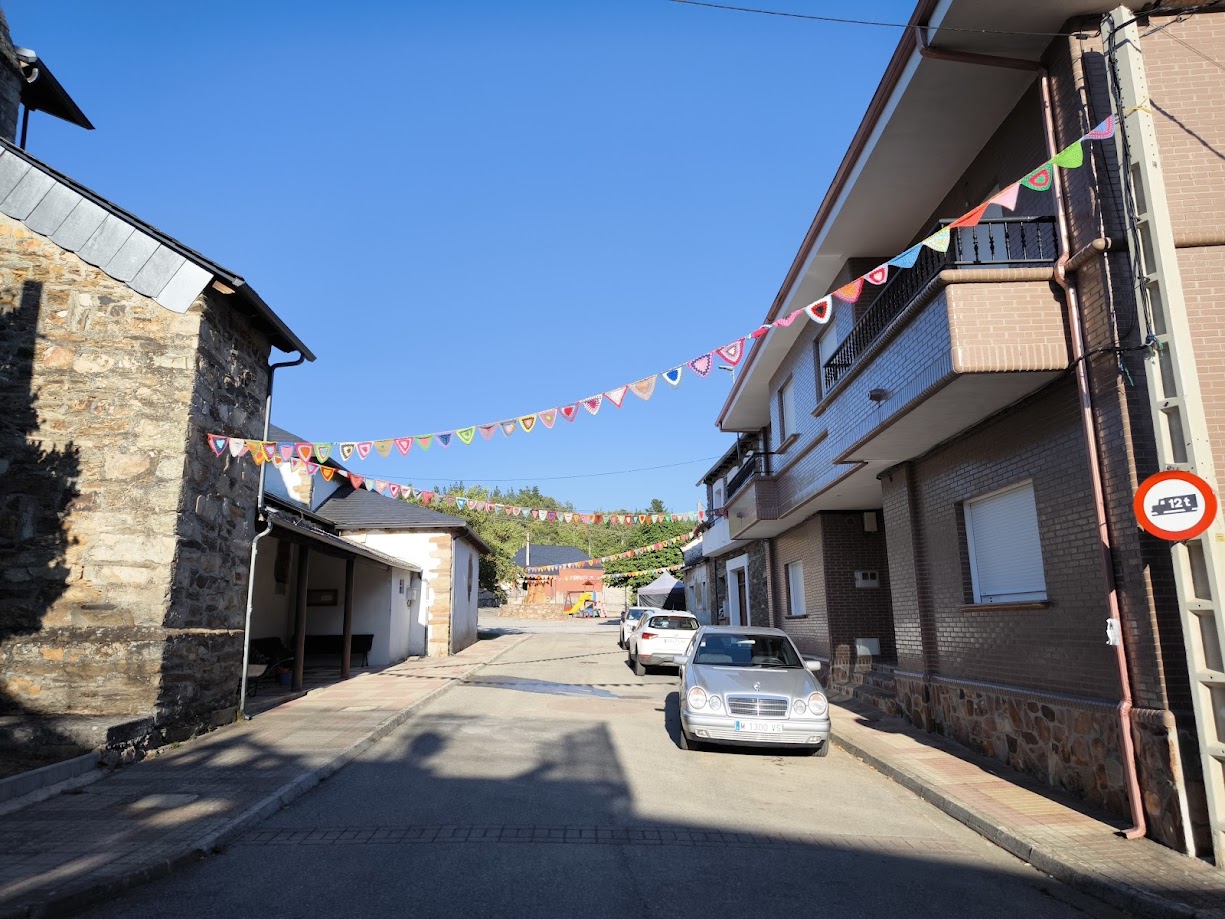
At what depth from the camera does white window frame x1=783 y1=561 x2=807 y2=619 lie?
17484 millimetres

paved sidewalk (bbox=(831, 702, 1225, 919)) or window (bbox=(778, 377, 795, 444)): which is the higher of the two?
window (bbox=(778, 377, 795, 444))

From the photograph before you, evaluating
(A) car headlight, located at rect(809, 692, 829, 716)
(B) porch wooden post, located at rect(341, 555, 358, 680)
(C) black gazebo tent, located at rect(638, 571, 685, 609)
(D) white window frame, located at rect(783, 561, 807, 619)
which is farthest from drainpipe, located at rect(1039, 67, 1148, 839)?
(C) black gazebo tent, located at rect(638, 571, 685, 609)

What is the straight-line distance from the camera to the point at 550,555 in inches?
3354

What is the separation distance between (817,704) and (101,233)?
10044mm

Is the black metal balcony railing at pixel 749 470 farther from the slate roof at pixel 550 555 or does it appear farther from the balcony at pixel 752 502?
the slate roof at pixel 550 555

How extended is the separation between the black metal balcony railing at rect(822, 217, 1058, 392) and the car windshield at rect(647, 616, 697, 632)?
998 cm

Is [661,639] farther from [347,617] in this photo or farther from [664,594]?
[664,594]

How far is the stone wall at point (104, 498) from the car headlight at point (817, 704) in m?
7.04

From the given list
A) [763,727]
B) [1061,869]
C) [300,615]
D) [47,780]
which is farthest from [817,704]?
[300,615]

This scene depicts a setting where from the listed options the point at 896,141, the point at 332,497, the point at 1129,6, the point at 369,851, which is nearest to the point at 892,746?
the point at 369,851

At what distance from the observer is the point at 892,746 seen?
9.30 meters

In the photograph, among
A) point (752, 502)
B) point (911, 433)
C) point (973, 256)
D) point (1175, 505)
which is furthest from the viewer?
point (752, 502)

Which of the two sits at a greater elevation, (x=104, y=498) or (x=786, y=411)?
(x=786, y=411)

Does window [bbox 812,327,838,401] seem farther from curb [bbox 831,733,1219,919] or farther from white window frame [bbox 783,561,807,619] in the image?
curb [bbox 831,733,1219,919]
